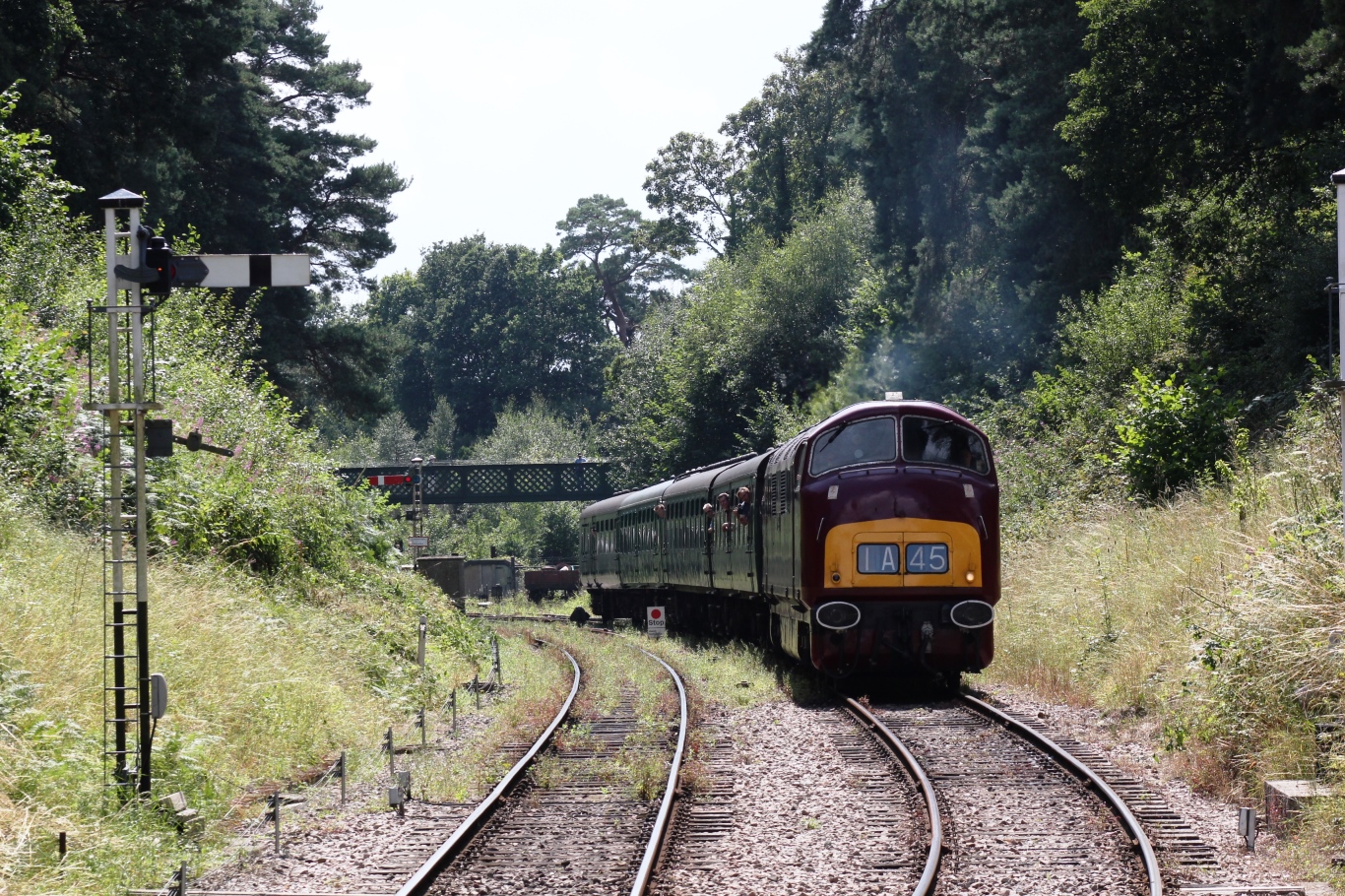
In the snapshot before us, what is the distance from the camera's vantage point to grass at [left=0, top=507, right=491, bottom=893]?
320 inches

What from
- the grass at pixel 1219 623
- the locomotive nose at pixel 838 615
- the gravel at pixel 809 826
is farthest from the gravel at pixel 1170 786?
the locomotive nose at pixel 838 615

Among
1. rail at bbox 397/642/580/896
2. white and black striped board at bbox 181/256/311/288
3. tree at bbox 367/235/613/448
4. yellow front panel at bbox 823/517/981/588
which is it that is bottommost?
rail at bbox 397/642/580/896

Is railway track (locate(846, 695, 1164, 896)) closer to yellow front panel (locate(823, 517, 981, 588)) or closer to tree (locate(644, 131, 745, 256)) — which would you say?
yellow front panel (locate(823, 517, 981, 588))

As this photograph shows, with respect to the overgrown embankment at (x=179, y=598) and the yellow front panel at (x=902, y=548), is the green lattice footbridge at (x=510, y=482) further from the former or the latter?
the yellow front panel at (x=902, y=548)

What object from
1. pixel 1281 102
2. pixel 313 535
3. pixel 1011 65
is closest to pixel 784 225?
pixel 1011 65

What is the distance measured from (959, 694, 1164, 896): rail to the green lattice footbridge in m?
43.1

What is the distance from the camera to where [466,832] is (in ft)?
30.8

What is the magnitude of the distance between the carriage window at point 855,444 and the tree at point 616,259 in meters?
75.9

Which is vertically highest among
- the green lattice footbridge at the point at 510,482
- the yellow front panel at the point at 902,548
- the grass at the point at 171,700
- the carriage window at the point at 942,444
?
the green lattice footbridge at the point at 510,482

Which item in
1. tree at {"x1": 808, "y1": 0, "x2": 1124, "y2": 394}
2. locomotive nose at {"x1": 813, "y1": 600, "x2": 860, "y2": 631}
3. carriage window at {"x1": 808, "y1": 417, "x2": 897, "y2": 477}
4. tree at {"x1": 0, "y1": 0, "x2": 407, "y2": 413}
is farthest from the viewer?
tree at {"x1": 808, "y1": 0, "x2": 1124, "y2": 394}

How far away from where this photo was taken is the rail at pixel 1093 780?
26.4 ft

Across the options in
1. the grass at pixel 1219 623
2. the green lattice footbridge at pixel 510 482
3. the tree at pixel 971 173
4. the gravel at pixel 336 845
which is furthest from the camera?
the green lattice footbridge at pixel 510 482

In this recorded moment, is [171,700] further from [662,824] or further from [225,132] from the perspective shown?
[225,132]

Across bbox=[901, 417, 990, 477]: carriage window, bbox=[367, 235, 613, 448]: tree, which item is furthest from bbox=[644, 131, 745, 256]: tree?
bbox=[901, 417, 990, 477]: carriage window
